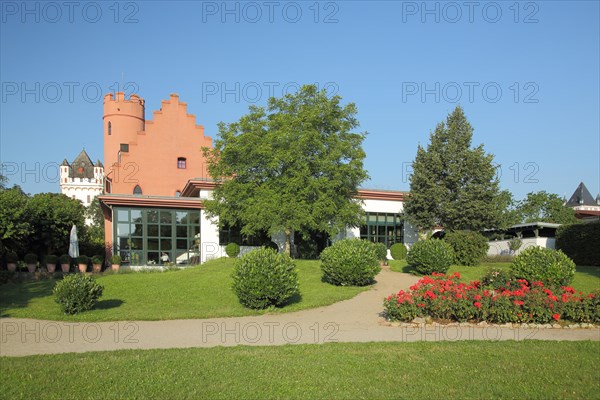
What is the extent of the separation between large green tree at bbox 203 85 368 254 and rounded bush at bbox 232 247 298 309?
899cm

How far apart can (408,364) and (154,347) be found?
4.59m

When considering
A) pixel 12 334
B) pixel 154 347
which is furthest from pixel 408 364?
pixel 12 334

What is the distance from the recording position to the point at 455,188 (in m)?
31.1

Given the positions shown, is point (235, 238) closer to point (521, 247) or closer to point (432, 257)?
point (432, 257)

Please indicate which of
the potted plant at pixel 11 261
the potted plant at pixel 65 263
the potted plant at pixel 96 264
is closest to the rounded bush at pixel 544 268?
the potted plant at pixel 96 264

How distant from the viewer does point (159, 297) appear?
16.4m

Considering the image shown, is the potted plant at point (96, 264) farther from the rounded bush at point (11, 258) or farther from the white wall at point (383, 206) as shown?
the white wall at point (383, 206)

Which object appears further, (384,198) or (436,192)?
(384,198)

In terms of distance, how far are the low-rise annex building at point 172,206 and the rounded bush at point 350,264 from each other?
11.2 meters

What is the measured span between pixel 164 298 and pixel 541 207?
57506 mm

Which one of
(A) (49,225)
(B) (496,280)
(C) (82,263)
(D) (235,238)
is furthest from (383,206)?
(A) (49,225)

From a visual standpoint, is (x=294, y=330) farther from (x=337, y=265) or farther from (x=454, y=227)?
(x=454, y=227)

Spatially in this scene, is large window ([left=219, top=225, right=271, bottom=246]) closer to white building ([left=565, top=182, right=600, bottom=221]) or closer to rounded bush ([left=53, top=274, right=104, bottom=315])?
rounded bush ([left=53, top=274, right=104, bottom=315])

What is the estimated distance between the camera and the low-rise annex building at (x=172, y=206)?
91.2ft
